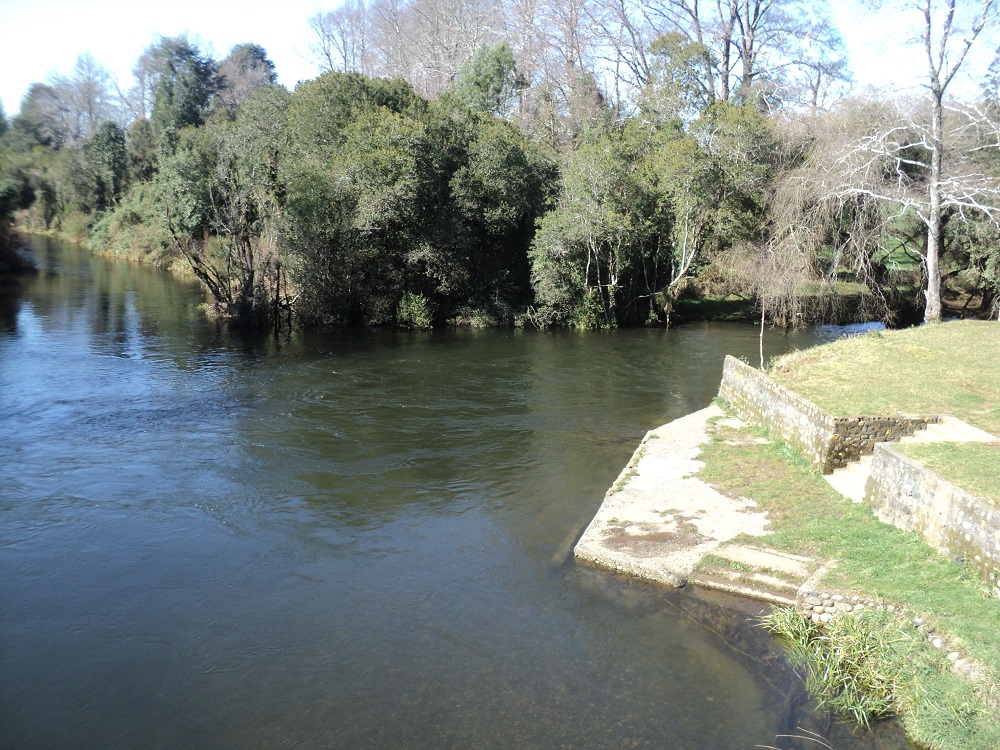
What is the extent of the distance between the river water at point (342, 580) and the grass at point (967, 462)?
10.9 ft

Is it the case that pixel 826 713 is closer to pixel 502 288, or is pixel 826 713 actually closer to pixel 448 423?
pixel 448 423

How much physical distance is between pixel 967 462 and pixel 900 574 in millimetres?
2213

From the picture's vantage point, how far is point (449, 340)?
87.9ft

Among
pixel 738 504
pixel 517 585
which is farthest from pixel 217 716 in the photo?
pixel 738 504

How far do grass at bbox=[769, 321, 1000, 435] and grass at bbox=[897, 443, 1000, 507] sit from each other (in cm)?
183

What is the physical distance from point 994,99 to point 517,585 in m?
26.0

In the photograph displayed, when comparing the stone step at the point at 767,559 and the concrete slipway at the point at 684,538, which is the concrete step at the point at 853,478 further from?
the stone step at the point at 767,559

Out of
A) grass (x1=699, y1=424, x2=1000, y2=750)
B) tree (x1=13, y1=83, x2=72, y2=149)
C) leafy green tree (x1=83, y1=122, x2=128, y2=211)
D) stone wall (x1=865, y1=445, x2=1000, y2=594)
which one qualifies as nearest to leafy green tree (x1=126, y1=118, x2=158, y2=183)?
leafy green tree (x1=83, y1=122, x2=128, y2=211)

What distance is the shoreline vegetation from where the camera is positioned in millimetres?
7188

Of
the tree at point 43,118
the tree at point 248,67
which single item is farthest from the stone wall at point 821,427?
the tree at point 43,118

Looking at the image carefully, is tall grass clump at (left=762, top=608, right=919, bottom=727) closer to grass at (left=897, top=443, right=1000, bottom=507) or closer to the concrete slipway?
the concrete slipway

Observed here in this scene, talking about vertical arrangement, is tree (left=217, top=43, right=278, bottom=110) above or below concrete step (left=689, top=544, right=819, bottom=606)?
above

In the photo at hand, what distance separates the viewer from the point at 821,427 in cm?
1241

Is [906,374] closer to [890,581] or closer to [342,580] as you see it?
[890,581]
